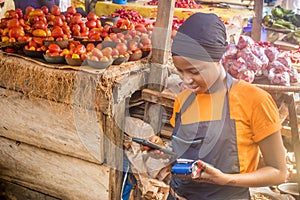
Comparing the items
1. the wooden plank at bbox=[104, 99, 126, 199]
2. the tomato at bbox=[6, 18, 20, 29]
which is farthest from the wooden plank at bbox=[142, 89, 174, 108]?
the tomato at bbox=[6, 18, 20, 29]

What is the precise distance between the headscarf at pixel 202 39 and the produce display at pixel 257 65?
125 cm

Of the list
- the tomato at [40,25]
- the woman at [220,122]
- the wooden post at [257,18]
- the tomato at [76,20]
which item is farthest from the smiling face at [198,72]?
the wooden post at [257,18]

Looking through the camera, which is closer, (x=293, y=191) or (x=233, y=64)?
(x=233, y=64)

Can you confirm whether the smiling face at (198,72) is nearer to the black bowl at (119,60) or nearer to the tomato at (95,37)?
the black bowl at (119,60)

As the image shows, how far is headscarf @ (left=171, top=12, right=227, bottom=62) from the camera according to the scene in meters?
1.58

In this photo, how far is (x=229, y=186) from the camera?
1734 millimetres

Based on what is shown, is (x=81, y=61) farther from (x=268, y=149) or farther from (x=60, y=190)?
(x=268, y=149)

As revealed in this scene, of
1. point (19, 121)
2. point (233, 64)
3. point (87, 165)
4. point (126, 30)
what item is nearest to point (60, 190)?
point (87, 165)

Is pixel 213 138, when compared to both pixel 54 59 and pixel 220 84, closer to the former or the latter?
pixel 220 84

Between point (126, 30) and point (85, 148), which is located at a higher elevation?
point (126, 30)

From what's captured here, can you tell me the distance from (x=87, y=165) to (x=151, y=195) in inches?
24.1

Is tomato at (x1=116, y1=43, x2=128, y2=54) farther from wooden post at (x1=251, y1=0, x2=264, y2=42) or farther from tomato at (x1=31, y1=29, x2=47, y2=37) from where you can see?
wooden post at (x1=251, y1=0, x2=264, y2=42)

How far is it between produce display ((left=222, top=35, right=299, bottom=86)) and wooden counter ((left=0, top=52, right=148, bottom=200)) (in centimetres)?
72

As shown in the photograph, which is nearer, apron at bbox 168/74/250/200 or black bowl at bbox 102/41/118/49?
apron at bbox 168/74/250/200
